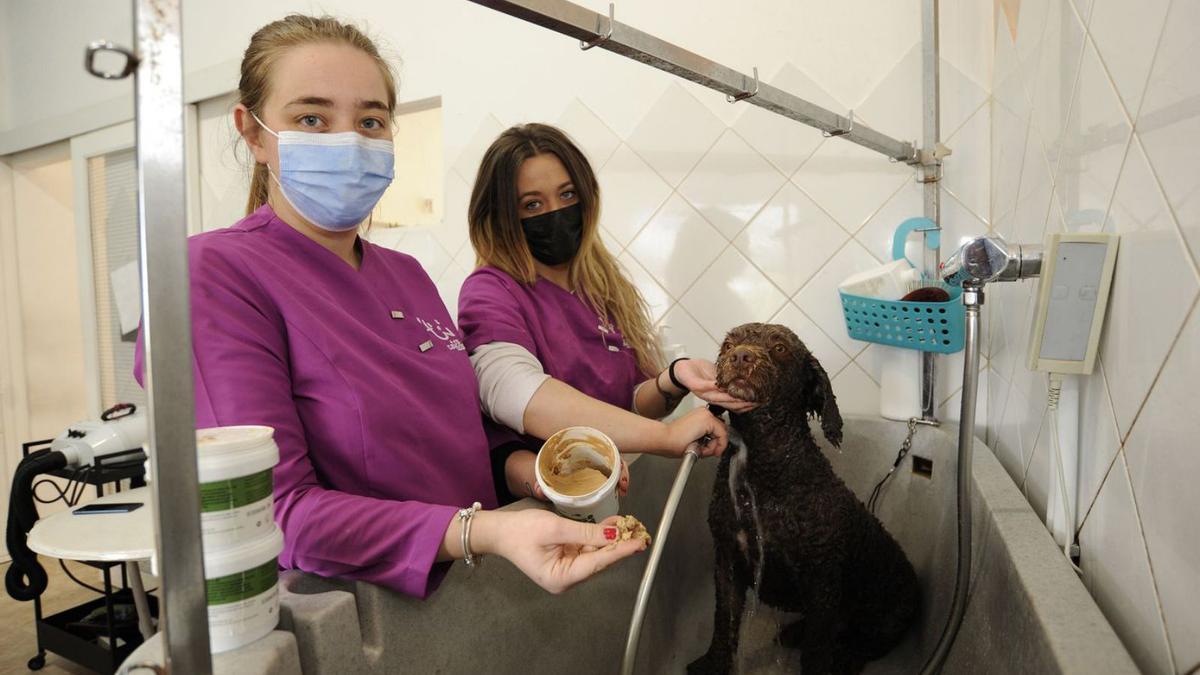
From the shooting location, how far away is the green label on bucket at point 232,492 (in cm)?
45

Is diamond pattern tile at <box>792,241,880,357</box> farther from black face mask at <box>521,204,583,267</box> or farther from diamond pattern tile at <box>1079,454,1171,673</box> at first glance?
diamond pattern tile at <box>1079,454,1171,673</box>

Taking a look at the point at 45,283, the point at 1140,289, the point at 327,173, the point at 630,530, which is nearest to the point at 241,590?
the point at 630,530

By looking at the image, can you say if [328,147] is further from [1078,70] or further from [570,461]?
[1078,70]

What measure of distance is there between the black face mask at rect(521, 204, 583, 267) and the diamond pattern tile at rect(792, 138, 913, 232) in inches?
24.8

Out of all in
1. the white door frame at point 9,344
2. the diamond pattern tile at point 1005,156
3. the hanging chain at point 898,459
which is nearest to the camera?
the diamond pattern tile at point 1005,156

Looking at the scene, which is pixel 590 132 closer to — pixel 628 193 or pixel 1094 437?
pixel 628 193

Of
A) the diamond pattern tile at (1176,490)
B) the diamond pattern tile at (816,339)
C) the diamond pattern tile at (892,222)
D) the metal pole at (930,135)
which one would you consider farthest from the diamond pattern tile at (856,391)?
the diamond pattern tile at (1176,490)

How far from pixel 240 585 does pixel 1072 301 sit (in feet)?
2.57

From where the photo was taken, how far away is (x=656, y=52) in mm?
747

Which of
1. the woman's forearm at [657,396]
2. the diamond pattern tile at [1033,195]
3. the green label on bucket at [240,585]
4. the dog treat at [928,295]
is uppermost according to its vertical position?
the diamond pattern tile at [1033,195]

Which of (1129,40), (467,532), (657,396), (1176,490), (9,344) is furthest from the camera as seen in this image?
(9,344)

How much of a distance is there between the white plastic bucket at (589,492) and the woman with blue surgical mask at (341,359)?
0.26ft

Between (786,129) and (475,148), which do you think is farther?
(475,148)

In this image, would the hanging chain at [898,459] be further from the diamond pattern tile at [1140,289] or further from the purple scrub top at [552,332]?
the diamond pattern tile at [1140,289]
